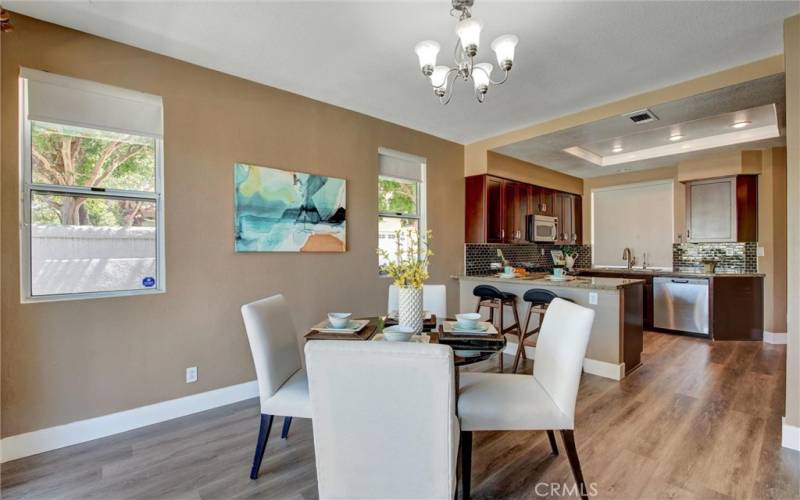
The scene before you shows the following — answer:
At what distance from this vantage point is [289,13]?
2.19 metres

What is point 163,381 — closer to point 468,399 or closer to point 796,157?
point 468,399

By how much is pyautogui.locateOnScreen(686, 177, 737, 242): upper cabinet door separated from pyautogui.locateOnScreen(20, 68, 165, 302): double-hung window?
6.81 meters

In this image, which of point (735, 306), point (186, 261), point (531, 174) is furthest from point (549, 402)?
point (735, 306)

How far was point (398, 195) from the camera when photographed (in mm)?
4254

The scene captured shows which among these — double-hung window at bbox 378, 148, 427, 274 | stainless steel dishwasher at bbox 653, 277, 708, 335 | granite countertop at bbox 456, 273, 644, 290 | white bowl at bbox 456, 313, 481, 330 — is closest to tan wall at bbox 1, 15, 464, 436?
double-hung window at bbox 378, 148, 427, 274

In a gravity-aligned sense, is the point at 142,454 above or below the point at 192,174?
below

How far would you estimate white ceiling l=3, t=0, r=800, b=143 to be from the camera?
2145mm

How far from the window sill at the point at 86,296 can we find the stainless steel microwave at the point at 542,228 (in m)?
4.70

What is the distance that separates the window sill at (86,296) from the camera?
2.22 metres

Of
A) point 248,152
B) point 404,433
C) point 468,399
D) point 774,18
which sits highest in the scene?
Answer: point 774,18

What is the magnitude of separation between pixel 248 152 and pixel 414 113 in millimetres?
1749

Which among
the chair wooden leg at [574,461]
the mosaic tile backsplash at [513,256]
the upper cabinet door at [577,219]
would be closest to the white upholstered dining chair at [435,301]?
the chair wooden leg at [574,461]

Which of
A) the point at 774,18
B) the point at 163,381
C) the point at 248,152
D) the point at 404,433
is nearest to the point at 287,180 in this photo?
the point at 248,152

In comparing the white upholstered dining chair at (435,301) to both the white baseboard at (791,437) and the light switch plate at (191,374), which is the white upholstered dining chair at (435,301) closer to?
the light switch plate at (191,374)
